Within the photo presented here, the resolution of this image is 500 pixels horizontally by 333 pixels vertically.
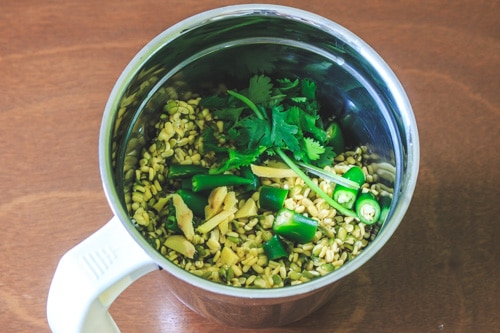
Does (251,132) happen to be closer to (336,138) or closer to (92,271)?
(336,138)

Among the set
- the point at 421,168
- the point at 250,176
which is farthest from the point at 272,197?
the point at 421,168

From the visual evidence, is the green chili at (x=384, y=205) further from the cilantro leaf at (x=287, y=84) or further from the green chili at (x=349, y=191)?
the cilantro leaf at (x=287, y=84)

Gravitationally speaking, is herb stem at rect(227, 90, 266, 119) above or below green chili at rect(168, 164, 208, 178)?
above

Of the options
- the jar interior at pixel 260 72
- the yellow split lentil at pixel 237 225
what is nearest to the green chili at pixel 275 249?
the yellow split lentil at pixel 237 225

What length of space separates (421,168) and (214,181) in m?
0.24

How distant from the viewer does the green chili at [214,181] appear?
2.12 ft

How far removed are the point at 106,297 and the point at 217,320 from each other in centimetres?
17

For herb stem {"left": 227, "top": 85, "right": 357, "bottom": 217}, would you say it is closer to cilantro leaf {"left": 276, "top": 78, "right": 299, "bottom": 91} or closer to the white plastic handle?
cilantro leaf {"left": 276, "top": 78, "right": 299, "bottom": 91}

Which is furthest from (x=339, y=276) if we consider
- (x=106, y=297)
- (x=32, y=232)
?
(x=32, y=232)

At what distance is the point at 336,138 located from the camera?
0.69 metres

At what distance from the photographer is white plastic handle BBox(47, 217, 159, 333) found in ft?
1.63

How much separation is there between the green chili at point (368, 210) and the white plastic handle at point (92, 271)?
0.22 m

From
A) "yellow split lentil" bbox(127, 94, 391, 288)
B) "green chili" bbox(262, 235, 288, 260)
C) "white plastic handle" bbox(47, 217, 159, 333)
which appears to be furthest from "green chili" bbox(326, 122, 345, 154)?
"white plastic handle" bbox(47, 217, 159, 333)

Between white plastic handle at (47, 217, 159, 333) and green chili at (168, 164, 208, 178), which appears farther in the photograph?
green chili at (168, 164, 208, 178)
